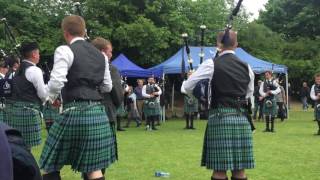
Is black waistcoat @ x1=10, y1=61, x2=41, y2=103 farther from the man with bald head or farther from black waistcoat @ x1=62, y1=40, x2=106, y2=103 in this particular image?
the man with bald head

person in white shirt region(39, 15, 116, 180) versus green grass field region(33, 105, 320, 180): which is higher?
person in white shirt region(39, 15, 116, 180)

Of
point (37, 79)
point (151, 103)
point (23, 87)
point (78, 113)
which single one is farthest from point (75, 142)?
point (151, 103)

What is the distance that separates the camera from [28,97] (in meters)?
6.15

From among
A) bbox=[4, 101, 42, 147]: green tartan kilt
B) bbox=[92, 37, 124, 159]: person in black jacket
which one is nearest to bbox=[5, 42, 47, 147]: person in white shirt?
bbox=[4, 101, 42, 147]: green tartan kilt

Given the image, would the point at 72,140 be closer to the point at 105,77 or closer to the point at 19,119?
the point at 105,77

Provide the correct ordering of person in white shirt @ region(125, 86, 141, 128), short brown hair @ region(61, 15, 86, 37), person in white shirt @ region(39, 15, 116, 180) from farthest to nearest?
person in white shirt @ region(125, 86, 141, 128)
short brown hair @ region(61, 15, 86, 37)
person in white shirt @ region(39, 15, 116, 180)

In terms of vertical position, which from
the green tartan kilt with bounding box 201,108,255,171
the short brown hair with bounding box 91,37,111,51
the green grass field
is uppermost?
the short brown hair with bounding box 91,37,111,51

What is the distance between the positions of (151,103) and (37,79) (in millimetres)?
9575

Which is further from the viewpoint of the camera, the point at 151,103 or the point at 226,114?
the point at 151,103

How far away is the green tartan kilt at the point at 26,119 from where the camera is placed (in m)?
6.27

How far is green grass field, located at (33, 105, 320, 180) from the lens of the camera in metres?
6.80

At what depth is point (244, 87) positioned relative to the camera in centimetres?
465

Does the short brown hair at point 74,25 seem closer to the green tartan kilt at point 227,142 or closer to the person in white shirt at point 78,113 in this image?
the person in white shirt at point 78,113

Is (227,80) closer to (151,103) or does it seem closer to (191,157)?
(191,157)
